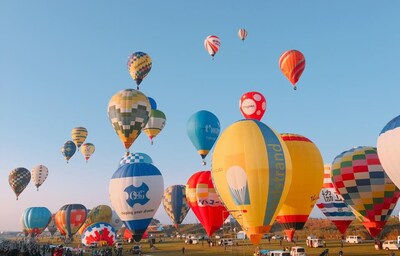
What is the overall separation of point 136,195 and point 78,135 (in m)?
36.0

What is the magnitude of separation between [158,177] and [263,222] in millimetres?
9841

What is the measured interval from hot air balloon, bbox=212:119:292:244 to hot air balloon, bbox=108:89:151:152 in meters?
13.4

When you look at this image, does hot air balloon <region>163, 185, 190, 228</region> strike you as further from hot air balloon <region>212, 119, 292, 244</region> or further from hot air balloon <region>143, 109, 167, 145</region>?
hot air balloon <region>212, 119, 292, 244</region>

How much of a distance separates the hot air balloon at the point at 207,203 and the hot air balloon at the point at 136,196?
615 centimetres

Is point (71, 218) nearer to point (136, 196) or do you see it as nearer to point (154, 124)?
point (154, 124)

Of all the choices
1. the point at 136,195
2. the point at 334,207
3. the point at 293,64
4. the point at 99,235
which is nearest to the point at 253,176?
the point at 136,195

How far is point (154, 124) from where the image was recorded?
46.4m

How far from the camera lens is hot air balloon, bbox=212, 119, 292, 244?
19594 mm

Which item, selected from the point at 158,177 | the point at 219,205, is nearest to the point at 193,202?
the point at 219,205

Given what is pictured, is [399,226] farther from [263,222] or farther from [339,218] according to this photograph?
[263,222]

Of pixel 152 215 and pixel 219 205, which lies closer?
pixel 152 215

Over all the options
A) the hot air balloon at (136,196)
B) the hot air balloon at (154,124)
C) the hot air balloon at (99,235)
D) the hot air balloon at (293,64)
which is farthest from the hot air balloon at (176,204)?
the hot air balloon at (293,64)

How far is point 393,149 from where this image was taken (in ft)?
67.3

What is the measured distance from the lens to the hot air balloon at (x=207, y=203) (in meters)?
32.1
